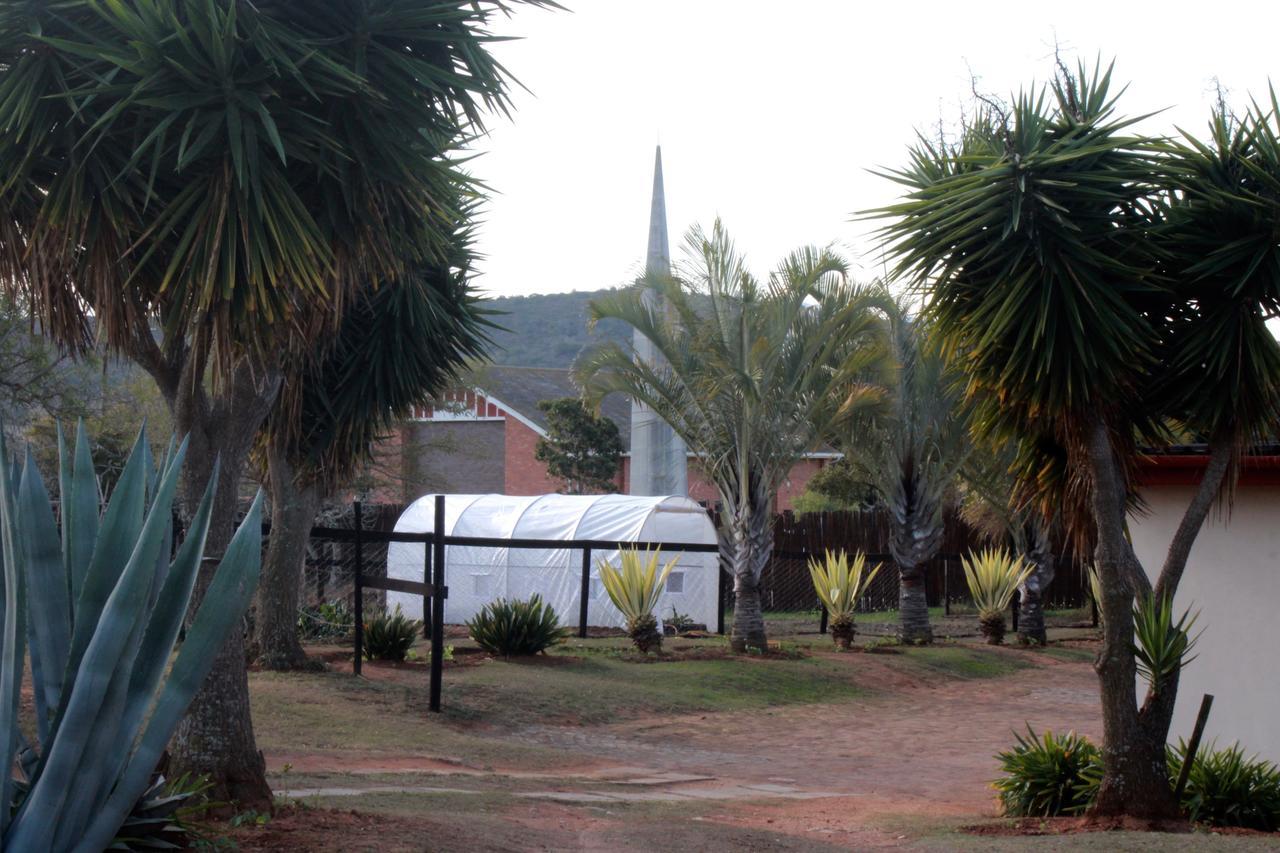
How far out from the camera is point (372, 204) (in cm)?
693

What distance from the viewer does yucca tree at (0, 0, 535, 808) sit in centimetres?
622

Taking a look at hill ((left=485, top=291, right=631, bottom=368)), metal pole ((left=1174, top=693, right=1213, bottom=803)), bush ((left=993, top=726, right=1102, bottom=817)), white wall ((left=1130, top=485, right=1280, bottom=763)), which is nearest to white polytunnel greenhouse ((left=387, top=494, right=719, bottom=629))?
white wall ((left=1130, top=485, right=1280, bottom=763))

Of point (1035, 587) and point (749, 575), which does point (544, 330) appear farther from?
point (749, 575)

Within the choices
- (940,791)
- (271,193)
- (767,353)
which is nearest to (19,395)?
(767,353)

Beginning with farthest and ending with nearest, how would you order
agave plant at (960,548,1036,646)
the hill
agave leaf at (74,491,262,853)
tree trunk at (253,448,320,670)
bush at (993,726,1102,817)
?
the hill, agave plant at (960,548,1036,646), tree trunk at (253,448,320,670), bush at (993,726,1102,817), agave leaf at (74,491,262,853)

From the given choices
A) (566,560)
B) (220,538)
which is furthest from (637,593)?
(220,538)

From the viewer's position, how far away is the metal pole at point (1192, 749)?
7.64 m

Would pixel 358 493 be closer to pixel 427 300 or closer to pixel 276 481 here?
pixel 276 481

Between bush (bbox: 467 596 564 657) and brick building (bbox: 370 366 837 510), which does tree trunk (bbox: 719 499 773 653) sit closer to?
bush (bbox: 467 596 564 657)

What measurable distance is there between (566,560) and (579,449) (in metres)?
10.7

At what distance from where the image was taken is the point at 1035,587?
22031mm

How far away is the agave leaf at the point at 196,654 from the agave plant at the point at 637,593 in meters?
13.2

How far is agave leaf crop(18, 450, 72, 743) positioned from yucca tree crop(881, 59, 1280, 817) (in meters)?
5.38

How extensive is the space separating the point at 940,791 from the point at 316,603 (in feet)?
45.4
